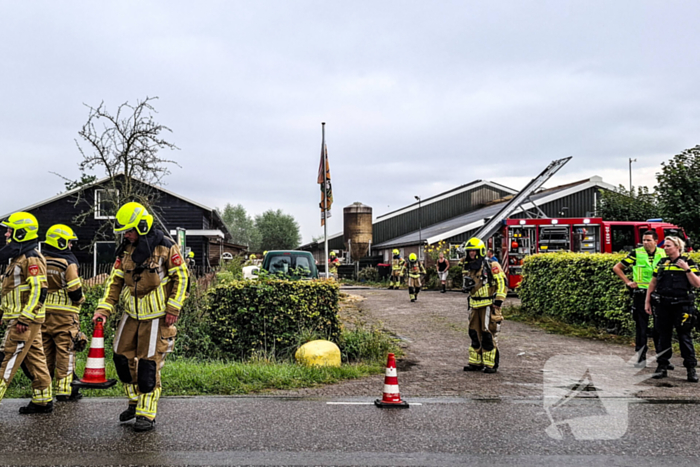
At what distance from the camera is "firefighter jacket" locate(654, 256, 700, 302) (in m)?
8.00

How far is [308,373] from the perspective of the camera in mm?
7754

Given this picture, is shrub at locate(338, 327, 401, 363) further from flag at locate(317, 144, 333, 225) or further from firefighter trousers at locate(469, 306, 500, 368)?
flag at locate(317, 144, 333, 225)

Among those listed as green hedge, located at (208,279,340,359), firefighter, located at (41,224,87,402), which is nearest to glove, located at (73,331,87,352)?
firefighter, located at (41,224,87,402)

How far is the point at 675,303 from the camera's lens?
8.02 m

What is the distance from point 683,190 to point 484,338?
16203mm

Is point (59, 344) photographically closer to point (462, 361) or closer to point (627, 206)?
point (462, 361)

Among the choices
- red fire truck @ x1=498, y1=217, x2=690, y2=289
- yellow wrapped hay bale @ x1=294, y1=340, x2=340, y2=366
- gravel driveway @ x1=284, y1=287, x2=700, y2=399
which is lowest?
gravel driveway @ x1=284, y1=287, x2=700, y2=399

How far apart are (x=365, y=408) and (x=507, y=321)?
9.32m

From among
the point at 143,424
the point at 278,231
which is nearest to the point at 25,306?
the point at 143,424

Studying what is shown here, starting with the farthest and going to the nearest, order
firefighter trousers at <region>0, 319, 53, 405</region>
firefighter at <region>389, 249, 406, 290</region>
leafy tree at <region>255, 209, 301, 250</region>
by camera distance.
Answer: leafy tree at <region>255, 209, 301, 250</region>
firefighter at <region>389, 249, 406, 290</region>
firefighter trousers at <region>0, 319, 53, 405</region>

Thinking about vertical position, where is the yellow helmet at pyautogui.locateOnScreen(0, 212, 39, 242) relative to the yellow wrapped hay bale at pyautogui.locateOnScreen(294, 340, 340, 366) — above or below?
above

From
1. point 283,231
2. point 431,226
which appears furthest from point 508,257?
point 283,231

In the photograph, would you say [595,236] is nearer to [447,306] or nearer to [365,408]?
[447,306]

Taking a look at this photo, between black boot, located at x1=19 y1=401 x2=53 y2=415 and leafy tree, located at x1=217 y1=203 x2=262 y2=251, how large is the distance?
96124mm
